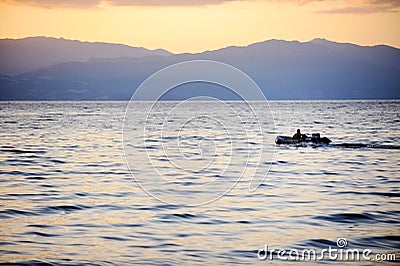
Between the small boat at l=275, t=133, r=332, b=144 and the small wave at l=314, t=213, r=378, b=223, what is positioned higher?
the small boat at l=275, t=133, r=332, b=144

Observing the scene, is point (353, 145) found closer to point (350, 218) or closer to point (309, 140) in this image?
point (309, 140)

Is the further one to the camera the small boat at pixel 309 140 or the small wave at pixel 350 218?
the small boat at pixel 309 140

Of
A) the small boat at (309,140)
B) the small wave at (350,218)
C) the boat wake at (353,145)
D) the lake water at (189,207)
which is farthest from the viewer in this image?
the small boat at (309,140)

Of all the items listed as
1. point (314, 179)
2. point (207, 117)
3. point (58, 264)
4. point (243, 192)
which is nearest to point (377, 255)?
point (58, 264)

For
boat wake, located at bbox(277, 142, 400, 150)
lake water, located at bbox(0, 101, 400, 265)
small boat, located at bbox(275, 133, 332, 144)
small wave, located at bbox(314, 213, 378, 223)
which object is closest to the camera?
lake water, located at bbox(0, 101, 400, 265)

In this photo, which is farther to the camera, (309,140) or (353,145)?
(309,140)

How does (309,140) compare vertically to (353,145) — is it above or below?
above

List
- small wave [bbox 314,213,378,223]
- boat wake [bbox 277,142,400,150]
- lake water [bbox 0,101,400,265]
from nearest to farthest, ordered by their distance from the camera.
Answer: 1. lake water [bbox 0,101,400,265]
2. small wave [bbox 314,213,378,223]
3. boat wake [bbox 277,142,400,150]

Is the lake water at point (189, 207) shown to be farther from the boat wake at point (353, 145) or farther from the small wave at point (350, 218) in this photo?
the boat wake at point (353, 145)

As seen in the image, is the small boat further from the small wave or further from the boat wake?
the small wave

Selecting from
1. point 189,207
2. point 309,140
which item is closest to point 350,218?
point 189,207

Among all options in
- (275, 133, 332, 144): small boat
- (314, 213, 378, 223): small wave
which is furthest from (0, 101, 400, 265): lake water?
(275, 133, 332, 144): small boat

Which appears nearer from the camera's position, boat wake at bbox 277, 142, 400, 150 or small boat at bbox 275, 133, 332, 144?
boat wake at bbox 277, 142, 400, 150

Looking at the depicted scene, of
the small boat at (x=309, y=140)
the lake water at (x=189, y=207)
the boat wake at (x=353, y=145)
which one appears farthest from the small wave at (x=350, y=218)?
the small boat at (x=309, y=140)
